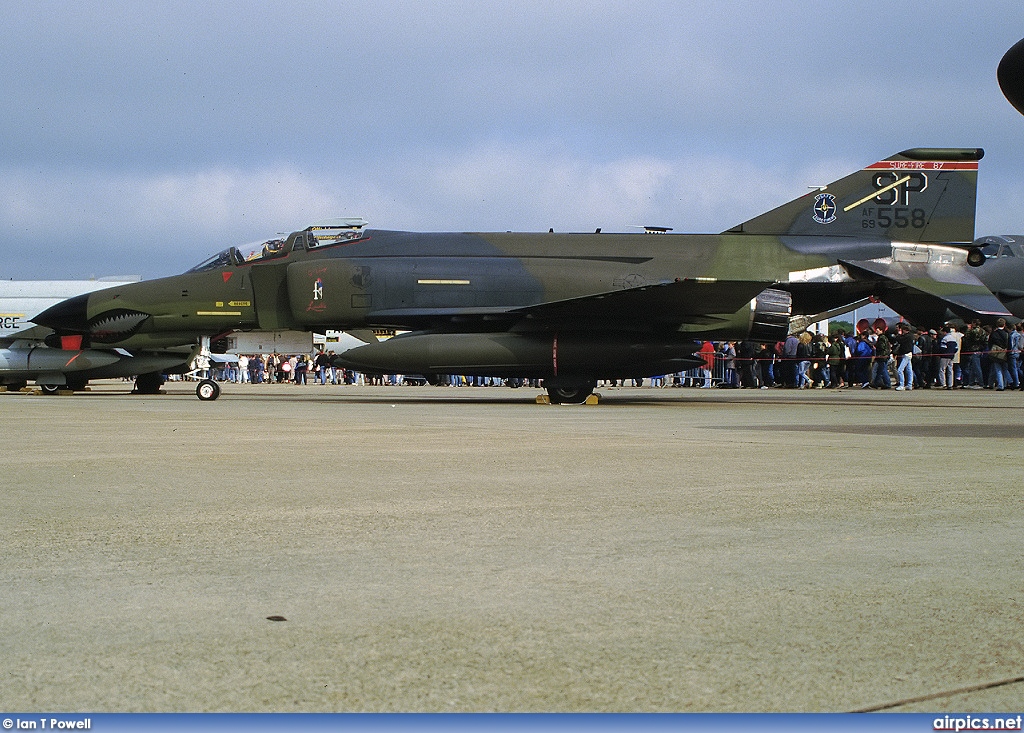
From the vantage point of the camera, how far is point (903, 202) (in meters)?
15.9

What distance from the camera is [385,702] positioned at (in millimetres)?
1916

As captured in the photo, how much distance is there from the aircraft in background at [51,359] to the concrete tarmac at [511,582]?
43.3 ft

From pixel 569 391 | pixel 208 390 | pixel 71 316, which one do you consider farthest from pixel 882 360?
pixel 71 316

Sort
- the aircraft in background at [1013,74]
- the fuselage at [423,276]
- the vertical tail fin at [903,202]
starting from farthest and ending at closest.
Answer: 1. the vertical tail fin at [903,202]
2. the fuselage at [423,276]
3. the aircraft in background at [1013,74]

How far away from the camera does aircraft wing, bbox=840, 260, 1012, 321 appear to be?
1522 cm

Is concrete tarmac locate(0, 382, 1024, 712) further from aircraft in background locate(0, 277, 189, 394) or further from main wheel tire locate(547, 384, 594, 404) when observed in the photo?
aircraft in background locate(0, 277, 189, 394)

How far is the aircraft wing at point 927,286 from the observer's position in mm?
15219

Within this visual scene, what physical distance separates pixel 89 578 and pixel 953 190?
15.4 m

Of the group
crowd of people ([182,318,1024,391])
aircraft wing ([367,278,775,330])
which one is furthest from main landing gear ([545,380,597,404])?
crowd of people ([182,318,1024,391])

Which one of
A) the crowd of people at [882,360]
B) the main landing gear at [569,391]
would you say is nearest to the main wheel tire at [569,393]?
the main landing gear at [569,391]

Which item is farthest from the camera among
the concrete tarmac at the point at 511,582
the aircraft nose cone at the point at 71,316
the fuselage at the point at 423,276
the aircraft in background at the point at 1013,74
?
the aircraft nose cone at the point at 71,316

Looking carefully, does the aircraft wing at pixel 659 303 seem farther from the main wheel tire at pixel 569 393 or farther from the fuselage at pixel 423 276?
the main wheel tire at pixel 569 393

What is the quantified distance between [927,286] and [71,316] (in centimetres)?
1309

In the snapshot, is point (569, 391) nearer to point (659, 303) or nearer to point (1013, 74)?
point (659, 303)
